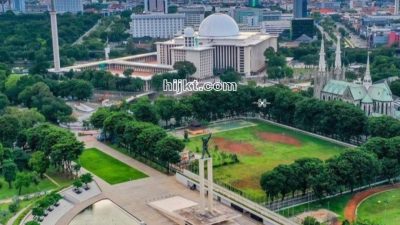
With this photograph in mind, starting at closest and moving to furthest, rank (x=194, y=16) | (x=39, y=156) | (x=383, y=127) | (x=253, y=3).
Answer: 1. (x=39, y=156)
2. (x=383, y=127)
3. (x=194, y=16)
4. (x=253, y=3)

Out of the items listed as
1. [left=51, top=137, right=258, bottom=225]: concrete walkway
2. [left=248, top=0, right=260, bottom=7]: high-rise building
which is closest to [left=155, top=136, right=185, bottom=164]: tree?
[left=51, top=137, right=258, bottom=225]: concrete walkway

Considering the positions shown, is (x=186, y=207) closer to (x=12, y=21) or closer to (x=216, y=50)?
(x=216, y=50)

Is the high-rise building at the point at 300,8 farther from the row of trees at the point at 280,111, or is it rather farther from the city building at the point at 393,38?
the row of trees at the point at 280,111

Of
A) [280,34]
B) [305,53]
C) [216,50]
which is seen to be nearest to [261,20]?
[280,34]

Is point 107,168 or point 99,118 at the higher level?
point 99,118

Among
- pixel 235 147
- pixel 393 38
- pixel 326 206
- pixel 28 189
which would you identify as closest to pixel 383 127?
pixel 235 147

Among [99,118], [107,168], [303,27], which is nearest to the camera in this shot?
[107,168]

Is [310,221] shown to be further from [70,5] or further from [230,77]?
[70,5]
